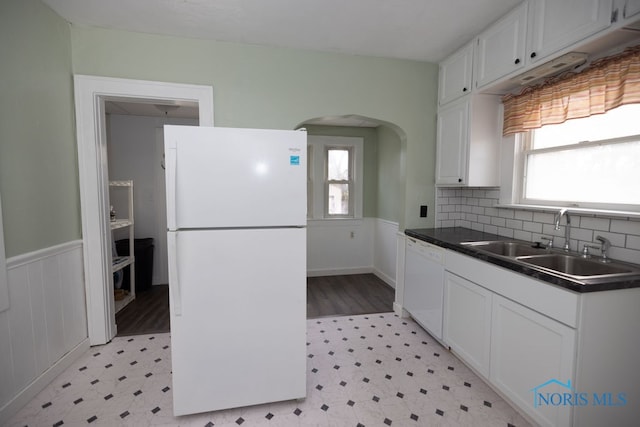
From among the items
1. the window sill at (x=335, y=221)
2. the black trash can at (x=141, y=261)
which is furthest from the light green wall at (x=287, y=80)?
the black trash can at (x=141, y=261)

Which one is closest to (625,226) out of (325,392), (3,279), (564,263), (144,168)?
(564,263)

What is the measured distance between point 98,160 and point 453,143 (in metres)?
3.05

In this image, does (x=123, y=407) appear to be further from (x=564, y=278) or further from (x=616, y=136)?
(x=616, y=136)

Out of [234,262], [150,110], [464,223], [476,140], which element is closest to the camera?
[234,262]

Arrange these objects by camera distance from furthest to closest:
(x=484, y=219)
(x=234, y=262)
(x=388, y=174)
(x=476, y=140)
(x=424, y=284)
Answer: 1. (x=388, y=174)
2. (x=484, y=219)
3. (x=424, y=284)
4. (x=476, y=140)
5. (x=234, y=262)

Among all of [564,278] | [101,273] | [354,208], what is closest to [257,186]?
[564,278]

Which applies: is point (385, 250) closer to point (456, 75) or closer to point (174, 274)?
point (456, 75)

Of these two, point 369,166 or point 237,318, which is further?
point 369,166

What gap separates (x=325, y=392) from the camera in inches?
76.0

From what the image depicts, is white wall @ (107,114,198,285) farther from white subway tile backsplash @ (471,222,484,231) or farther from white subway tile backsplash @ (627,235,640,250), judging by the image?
white subway tile backsplash @ (627,235,640,250)

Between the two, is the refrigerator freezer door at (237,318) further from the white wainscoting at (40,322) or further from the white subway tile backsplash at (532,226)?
the white subway tile backsplash at (532,226)

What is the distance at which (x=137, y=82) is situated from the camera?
235 cm

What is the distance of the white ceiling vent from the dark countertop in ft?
3.94

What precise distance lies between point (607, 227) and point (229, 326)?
2312 millimetres
